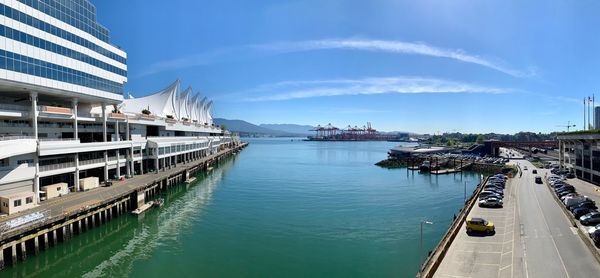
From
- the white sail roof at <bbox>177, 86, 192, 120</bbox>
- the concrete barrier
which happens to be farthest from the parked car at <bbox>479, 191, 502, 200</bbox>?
the white sail roof at <bbox>177, 86, 192, 120</bbox>

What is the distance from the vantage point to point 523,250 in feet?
75.9

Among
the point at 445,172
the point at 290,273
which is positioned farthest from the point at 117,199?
the point at 445,172

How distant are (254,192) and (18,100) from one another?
3322cm

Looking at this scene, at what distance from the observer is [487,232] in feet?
89.0

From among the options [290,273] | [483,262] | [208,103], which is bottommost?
[290,273]

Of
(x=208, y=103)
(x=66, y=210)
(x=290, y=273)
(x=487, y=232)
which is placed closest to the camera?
(x=290, y=273)

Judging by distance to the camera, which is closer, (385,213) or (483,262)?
(483,262)

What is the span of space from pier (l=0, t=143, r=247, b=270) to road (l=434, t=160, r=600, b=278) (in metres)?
29.4

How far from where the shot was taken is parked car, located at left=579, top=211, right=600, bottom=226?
92.9ft

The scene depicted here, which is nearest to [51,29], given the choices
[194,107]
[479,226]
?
[479,226]

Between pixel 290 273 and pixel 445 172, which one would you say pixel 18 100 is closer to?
pixel 290 273

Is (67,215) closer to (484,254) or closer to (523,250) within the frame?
(484,254)

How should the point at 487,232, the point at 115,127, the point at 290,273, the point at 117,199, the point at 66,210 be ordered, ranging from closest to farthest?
the point at 290,273 → the point at 487,232 → the point at 66,210 → the point at 117,199 → the point at 115,127

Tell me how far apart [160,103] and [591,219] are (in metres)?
86.9
